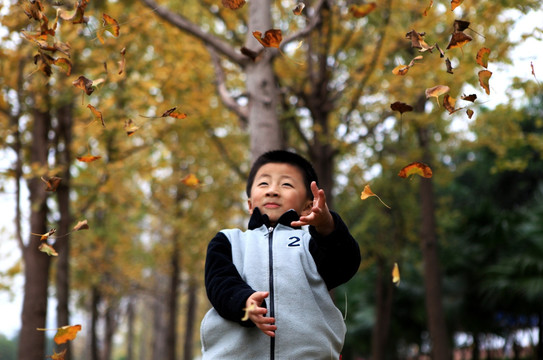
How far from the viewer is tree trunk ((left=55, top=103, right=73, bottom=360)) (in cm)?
691

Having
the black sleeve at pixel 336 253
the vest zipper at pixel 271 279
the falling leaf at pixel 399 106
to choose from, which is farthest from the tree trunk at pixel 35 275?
the falling leaf at pixel 399 106

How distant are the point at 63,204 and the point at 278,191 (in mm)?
5709

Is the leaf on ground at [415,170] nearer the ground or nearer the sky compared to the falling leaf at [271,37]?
nearer the ground

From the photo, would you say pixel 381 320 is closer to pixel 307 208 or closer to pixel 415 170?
pixel 307 208

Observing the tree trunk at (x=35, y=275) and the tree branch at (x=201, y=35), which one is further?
the tree trunk at (x=35, y=275)

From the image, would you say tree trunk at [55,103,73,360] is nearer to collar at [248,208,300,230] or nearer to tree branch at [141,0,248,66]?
tree branch at [141,0,248,66]

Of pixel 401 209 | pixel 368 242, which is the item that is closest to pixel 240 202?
pixel 368 242

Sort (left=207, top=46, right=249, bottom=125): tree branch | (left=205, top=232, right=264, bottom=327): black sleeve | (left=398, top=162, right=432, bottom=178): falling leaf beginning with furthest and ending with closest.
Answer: (left=207, top=46, right=249, bottom=125): tree branch → (left=398, top=162, right=432, bottom=178): falling leaf → (left=205, top=232, right=264, bottom=327): black sleeve

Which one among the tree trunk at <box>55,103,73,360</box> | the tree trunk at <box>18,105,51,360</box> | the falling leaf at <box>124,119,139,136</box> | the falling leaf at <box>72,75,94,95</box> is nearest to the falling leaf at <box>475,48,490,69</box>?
the falling leaf at <box>124,119,139,136</box>

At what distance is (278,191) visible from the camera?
2.32 metres

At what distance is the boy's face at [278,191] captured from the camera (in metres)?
2.31

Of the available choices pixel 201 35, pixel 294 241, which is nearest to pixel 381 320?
pixel 201 35

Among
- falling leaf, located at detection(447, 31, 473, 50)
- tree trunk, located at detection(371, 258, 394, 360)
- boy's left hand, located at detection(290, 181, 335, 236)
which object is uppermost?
falling leaf, located at detection(447, 31, 473, 50)

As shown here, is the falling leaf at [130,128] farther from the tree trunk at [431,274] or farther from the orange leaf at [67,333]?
the tree trunk at [431,274]
